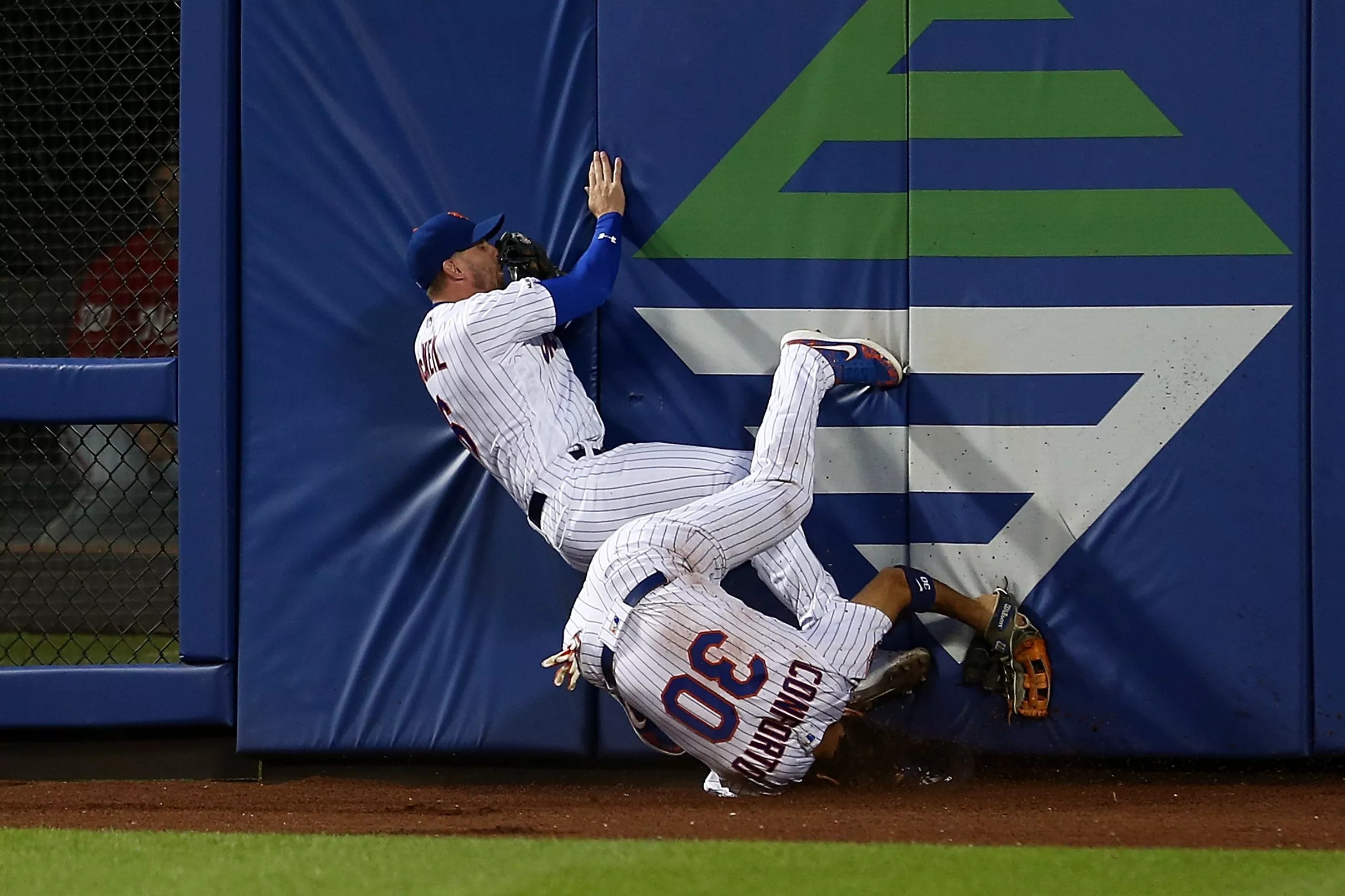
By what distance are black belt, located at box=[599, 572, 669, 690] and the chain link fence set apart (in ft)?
8.92

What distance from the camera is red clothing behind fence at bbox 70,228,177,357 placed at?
190 inches

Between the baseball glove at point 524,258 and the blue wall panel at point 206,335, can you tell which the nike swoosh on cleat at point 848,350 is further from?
the blue wall panel at point 206,335

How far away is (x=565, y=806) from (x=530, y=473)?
101cm

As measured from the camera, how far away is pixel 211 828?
3.37 meters

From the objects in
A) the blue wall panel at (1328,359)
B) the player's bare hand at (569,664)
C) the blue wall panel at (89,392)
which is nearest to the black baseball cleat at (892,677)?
the player's bare hand at (569,664)

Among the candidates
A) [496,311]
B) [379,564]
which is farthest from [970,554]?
[379,564]

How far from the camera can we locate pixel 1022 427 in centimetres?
390

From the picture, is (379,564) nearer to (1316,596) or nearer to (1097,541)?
(1097,541)

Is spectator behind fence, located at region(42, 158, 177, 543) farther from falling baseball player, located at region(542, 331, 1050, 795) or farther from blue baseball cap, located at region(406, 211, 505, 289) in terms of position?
falling baseball player, located at region(542, 331, 1050, 795)

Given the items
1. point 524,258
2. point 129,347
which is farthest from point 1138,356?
point 129,347

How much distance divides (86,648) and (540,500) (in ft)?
11.0

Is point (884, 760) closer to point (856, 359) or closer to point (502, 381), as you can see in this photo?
point (856, 359)

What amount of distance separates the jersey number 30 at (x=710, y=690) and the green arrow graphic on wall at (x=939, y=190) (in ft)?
4.44

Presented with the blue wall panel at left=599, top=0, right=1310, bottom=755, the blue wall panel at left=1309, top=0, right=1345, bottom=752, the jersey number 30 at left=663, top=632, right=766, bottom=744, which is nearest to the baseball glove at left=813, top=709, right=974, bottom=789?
the blue wall panel at left=599, top=0, right=1310, bottom=755
